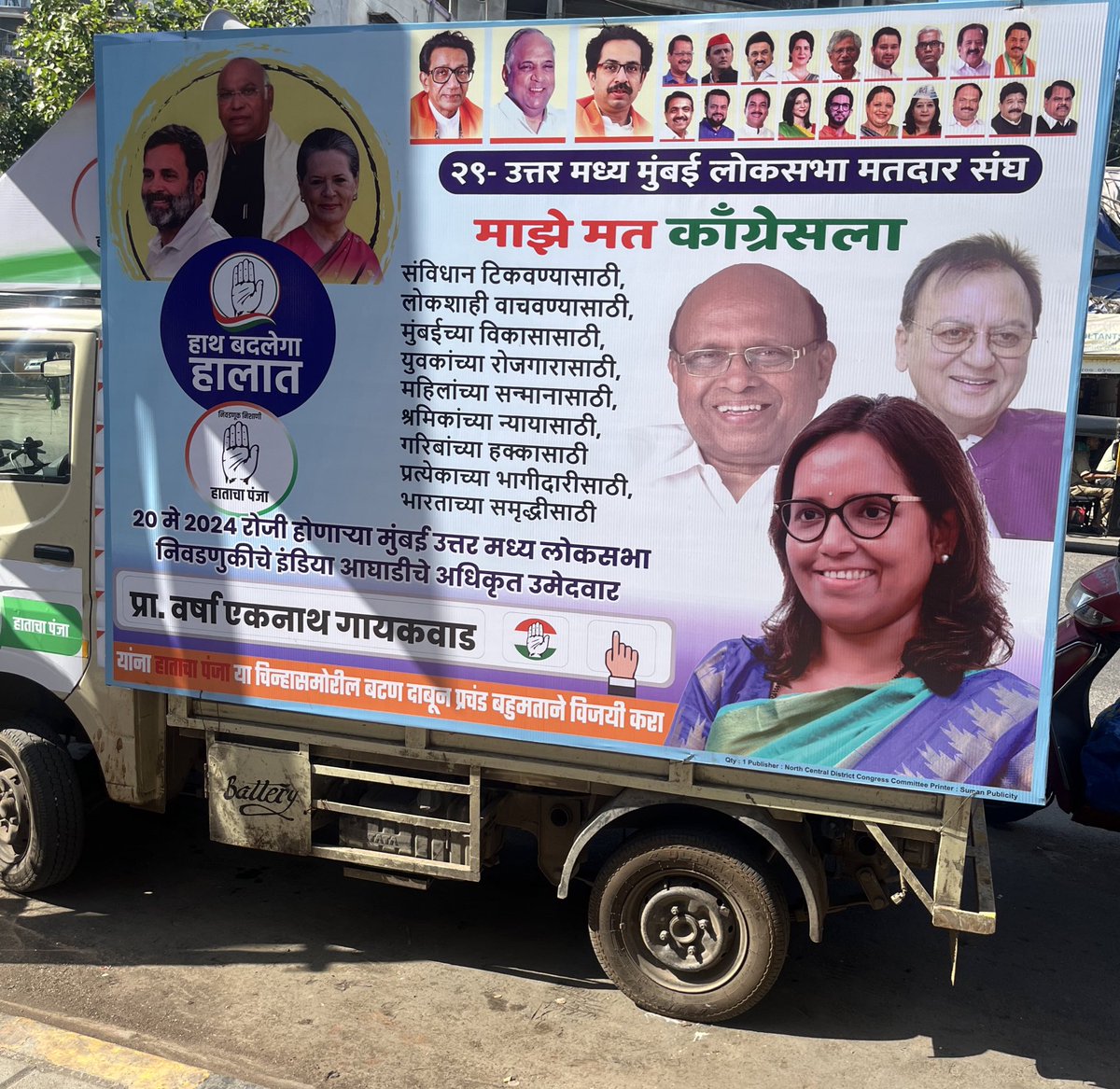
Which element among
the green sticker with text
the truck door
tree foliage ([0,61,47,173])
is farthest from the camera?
tree foliage ([0,61,47,173])

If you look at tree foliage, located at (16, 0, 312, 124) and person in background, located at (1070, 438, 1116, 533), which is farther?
person in background, located at (1070, 438, 1116, 533)

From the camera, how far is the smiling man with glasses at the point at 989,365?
341 cm

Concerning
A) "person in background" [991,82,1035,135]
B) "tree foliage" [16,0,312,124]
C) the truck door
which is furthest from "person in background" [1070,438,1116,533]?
the truck door

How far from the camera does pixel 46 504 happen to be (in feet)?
15.2

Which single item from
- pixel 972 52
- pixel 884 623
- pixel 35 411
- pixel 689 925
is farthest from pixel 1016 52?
pixel 35 411

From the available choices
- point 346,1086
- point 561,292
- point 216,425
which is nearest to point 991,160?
point 561,292

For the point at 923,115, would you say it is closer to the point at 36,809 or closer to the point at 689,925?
the point at 689,925

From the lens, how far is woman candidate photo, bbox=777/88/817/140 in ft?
11.5

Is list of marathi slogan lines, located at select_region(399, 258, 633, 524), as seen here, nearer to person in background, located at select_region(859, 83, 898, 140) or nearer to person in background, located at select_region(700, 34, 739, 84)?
person in background, located at select_region(700, 34, 739, 84)

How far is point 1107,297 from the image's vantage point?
52.6 ft

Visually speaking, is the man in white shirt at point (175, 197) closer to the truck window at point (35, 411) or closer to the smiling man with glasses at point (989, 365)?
the truck window at point (35, 411)

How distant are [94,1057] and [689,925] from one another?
2.09 metres

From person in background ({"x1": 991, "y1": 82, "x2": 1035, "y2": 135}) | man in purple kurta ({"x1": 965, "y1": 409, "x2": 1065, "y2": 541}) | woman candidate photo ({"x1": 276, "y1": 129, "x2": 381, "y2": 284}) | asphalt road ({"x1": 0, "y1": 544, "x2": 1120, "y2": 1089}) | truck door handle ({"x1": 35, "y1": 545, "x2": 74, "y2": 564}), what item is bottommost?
asphalt road ({"x1": 0, "y1": 544, "x2": 1120, "y2": 1089})

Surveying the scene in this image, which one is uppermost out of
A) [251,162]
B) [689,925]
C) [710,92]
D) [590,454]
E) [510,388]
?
[710,92]
